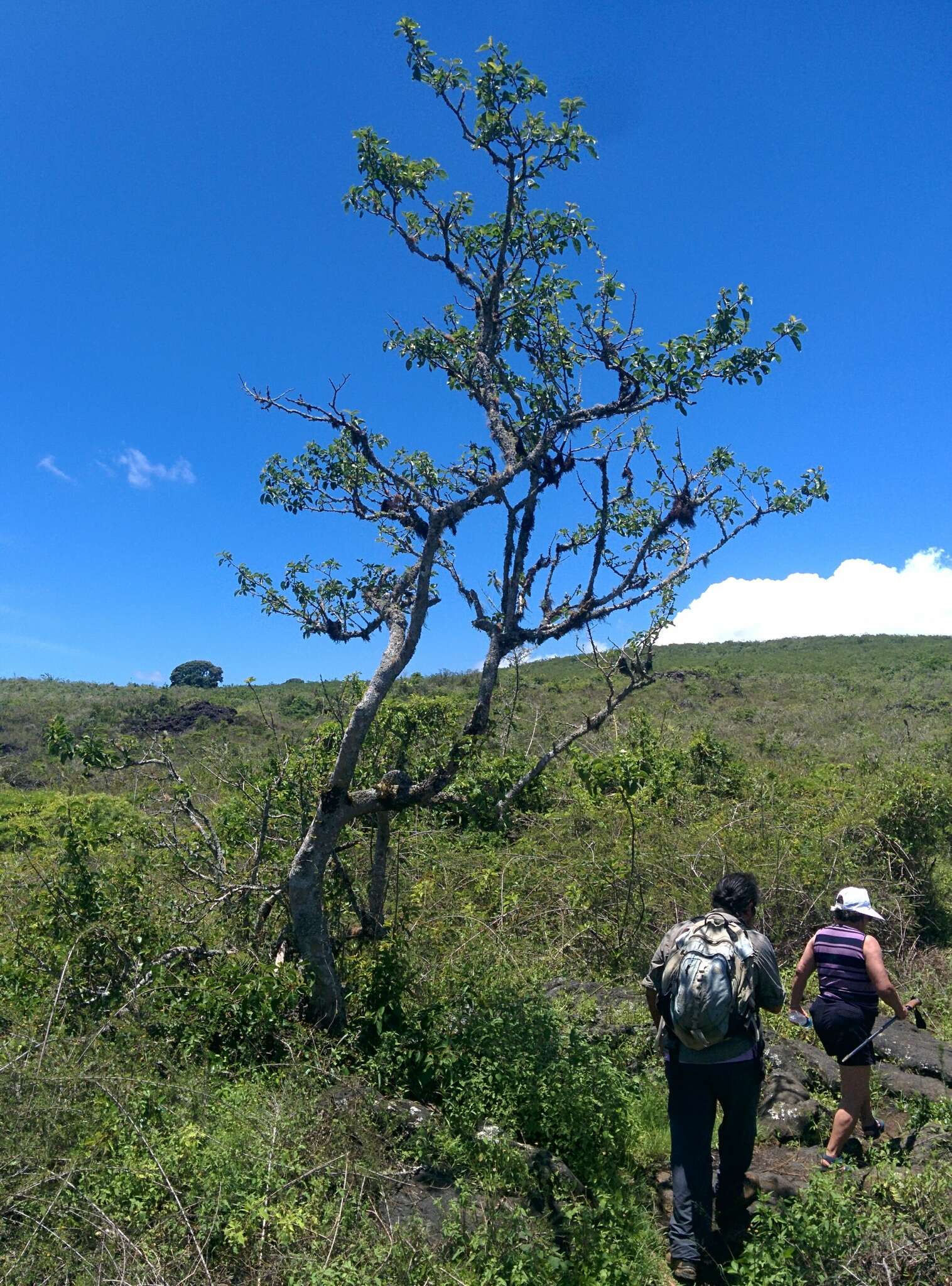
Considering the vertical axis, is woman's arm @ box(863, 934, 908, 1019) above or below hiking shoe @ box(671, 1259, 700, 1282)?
above

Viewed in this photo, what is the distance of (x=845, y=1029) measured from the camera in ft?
14.6

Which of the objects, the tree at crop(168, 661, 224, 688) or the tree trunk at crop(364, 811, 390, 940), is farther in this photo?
the tree at crop(168, 661, 224, 688)

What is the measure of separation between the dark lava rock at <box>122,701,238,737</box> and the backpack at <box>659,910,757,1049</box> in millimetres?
24012

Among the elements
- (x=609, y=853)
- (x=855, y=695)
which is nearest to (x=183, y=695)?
(x=855, y=695)

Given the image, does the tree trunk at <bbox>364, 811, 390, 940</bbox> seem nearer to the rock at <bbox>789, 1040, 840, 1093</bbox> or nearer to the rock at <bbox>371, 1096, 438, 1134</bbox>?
the rock at <bbox>371, 1096, 438, 1134</bbox>

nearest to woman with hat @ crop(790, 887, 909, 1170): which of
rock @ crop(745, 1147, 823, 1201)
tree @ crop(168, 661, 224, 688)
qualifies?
rock @ crop(745, 1147, 823, 1201)

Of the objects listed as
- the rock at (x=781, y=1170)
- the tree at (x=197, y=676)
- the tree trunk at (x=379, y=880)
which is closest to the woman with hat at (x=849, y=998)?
the rock at (x=781, y=1170)

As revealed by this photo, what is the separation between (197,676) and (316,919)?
40174 mm

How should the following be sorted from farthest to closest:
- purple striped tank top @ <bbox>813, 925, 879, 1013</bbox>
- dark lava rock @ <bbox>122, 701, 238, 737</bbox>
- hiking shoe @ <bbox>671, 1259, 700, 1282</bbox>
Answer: dark lava rock @ <bbox>122, 701, 238, 737</bbox>
purple striped tank top @ <bbox>813, 925, 879, 1013</bbox>
hiking shoe @ <bbox>671, 1259, 700, 1282</bbox>

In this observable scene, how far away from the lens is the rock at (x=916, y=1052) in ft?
17.4

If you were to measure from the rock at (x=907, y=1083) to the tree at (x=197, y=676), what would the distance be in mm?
38594

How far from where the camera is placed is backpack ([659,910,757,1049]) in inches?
140

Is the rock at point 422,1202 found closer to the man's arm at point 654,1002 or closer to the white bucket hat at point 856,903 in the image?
the man's arm at point 654,1002

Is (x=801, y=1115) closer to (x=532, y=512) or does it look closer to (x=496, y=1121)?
(x=496, y=1121)
